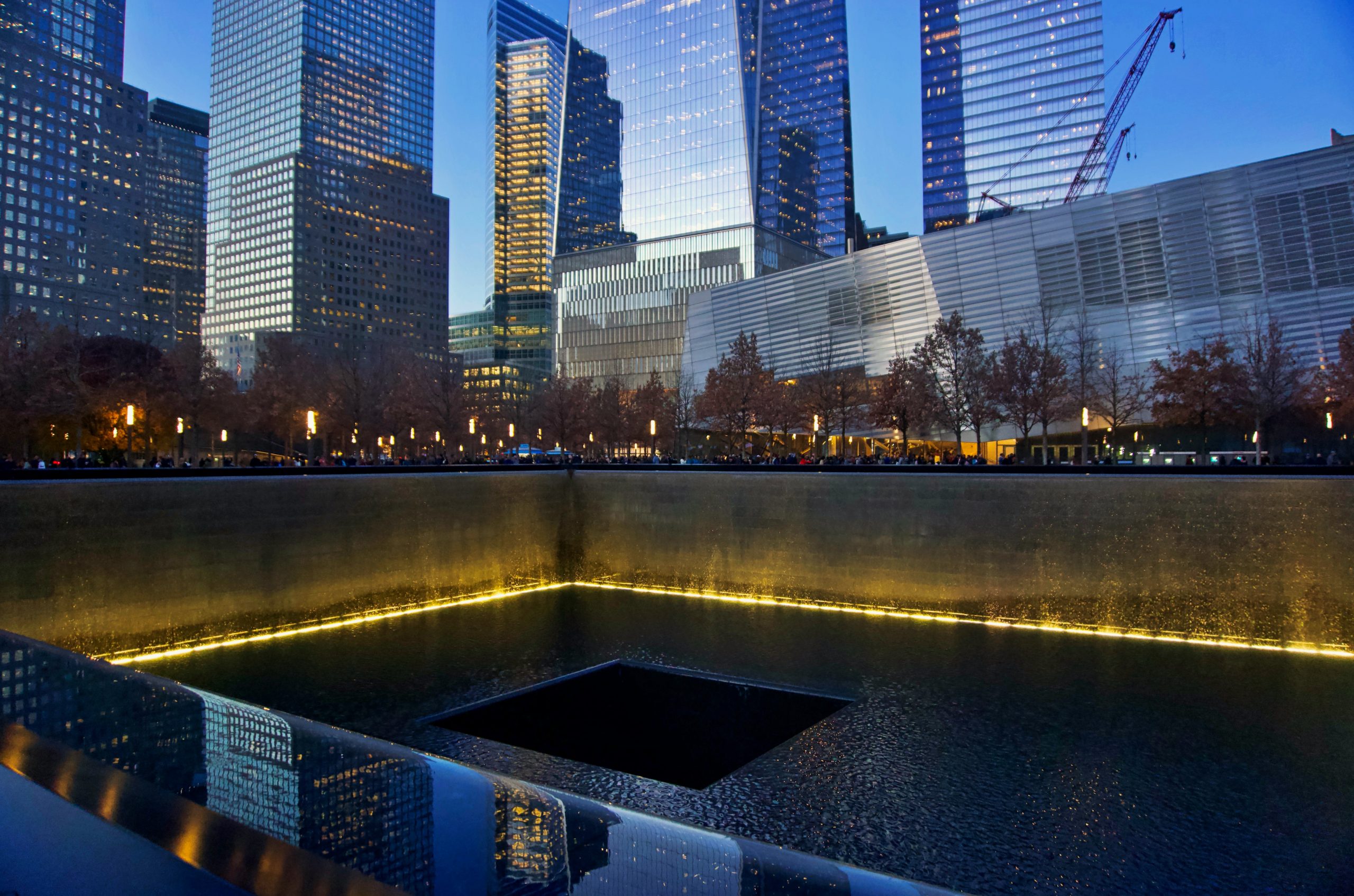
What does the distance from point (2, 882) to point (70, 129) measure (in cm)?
16263

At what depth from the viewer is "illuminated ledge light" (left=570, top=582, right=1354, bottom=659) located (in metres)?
17.5

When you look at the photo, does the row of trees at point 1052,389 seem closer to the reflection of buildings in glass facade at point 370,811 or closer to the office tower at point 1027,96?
the reflection of buildings in glass facade at point 370,811

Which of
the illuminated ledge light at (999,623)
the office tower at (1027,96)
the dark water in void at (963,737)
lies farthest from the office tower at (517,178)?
the dark water in void at (963,737)

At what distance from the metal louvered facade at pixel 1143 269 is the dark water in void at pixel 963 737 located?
34817mm

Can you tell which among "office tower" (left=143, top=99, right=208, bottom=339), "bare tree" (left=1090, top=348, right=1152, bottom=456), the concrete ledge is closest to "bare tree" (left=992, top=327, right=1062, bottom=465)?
"bare tree" (left=1090, top=348, right=1152, bottom=456)

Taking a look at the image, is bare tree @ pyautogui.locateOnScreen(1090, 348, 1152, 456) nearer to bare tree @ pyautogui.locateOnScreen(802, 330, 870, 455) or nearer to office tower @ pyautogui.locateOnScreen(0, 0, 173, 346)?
bare tree @ pyautogui.locateOnScreen(802, 330, 870, 455)

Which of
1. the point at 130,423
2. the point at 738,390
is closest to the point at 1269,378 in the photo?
the point at 738,390

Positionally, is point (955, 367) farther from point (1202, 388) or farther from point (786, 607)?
point (786, 607)

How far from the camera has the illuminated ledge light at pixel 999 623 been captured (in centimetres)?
1752

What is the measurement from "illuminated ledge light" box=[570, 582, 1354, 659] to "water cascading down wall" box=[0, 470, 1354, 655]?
0.10 metres

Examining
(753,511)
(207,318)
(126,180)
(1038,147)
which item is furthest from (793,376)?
(207,318)

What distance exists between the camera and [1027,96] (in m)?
115

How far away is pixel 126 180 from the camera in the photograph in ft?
463

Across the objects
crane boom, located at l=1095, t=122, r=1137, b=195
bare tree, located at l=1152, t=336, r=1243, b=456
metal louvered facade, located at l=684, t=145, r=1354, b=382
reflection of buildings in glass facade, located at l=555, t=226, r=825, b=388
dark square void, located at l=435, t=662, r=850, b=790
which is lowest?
dark square void, located at l=435, t=662, r=850, b=790
